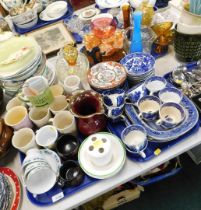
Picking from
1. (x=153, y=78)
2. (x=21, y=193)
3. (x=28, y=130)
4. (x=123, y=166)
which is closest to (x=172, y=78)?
(x=153, y=78)

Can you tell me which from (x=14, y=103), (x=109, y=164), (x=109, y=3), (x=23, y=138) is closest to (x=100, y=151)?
(x=109, y=164)

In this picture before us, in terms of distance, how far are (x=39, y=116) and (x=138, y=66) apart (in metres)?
0.40

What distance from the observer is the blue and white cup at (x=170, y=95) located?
33.4 inches

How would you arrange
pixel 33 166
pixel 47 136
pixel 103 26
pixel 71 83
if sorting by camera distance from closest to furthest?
1. pixel 33 166
2. pixel 47 136
3. pixel 71 83
4. pixel 103 26

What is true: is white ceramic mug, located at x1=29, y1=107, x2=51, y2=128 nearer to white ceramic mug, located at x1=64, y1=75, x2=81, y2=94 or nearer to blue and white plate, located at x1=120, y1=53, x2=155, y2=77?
white ceramic mug, located at x1=64, y1=75, x2=81, y2=94

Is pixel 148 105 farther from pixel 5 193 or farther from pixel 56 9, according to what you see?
pixel 56 9

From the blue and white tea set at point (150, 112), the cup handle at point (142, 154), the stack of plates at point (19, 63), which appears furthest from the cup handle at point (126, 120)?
the stack of plates at point (19, 63)

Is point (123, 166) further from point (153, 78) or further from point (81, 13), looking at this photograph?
point (81, 13)

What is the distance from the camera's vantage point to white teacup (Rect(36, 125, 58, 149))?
79cm

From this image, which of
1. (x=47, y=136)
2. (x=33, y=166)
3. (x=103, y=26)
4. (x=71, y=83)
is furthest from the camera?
(x=103, y=26)

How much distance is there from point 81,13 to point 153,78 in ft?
2.12

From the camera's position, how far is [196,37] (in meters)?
0.92

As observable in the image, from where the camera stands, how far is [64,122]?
856mm

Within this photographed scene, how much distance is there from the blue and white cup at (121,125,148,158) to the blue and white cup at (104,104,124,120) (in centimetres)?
6
